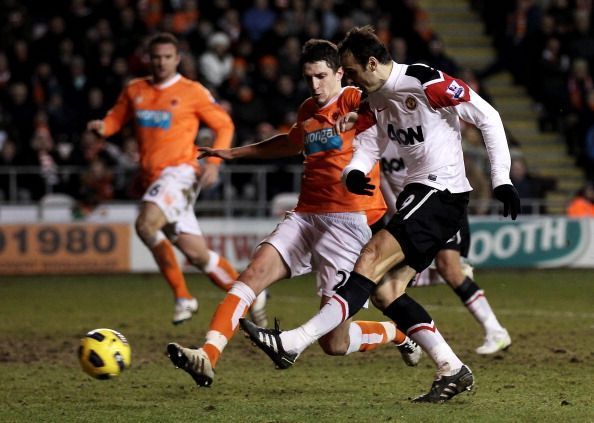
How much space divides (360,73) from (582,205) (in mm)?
12724

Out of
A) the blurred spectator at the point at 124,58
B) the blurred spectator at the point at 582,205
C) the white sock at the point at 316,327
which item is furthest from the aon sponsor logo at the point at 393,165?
the blurred spectator at the point at 582,205

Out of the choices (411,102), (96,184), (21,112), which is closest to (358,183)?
(411,102)

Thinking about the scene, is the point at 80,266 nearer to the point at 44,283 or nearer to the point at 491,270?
the point at 44,283

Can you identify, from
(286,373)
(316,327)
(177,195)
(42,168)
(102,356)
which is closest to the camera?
(316,327)

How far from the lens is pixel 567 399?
7.36m

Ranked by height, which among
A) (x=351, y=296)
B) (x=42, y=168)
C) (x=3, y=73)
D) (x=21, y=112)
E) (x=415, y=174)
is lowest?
(x=42, y=168)

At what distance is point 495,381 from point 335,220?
154 centimetres

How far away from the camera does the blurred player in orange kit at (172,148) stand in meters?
10.8

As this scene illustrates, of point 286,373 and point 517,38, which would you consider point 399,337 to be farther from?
point 517,38

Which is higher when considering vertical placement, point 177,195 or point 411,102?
point 411,102

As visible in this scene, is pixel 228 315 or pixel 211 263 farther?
pixel 211 263

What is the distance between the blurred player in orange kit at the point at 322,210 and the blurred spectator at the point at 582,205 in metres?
11.6

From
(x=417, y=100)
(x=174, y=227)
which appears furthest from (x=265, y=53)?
(x=417, y=100)

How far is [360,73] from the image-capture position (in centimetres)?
718
